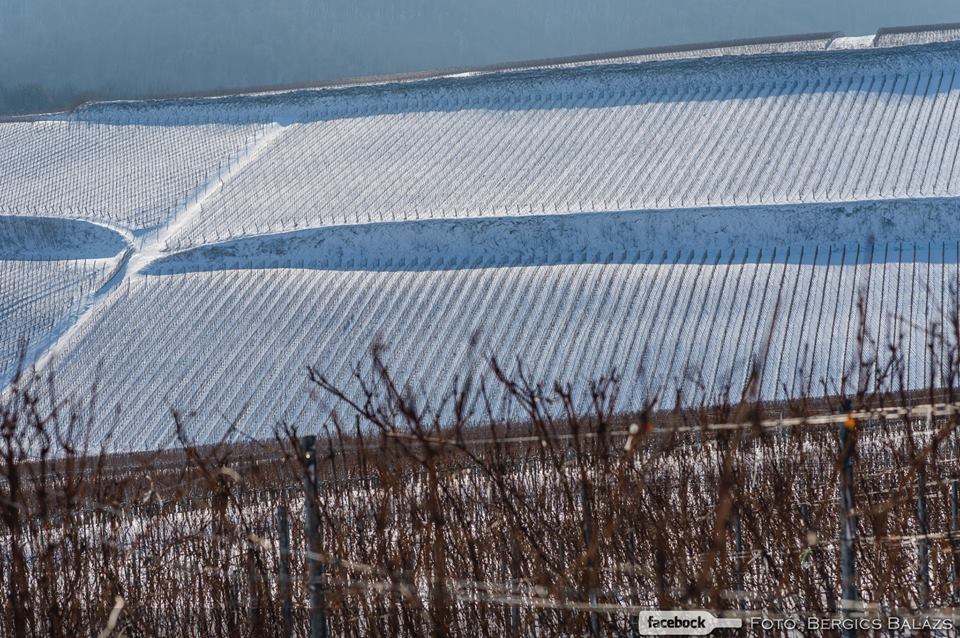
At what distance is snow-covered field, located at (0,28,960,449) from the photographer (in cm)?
1097

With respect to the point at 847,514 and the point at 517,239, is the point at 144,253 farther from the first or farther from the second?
the point at 847,514

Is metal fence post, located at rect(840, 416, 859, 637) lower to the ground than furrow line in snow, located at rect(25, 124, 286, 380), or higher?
lower

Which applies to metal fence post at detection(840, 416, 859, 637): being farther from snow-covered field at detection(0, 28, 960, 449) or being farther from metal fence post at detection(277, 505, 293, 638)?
snow-covered field at detection(0, 28, 960, 449)

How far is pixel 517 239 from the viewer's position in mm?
12930

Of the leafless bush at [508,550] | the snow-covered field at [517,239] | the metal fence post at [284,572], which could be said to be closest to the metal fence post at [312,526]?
the leafless bush at [508,550]

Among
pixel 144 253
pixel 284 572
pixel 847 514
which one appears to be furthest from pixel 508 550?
pixel 144 253

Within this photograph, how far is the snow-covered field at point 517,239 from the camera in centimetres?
1097

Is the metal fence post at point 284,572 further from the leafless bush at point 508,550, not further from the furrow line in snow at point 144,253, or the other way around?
the furrow line in snow at point 144,253

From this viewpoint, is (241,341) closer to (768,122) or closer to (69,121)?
(768,122)

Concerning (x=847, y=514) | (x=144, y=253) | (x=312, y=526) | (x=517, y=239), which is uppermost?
(x=144, y=253)

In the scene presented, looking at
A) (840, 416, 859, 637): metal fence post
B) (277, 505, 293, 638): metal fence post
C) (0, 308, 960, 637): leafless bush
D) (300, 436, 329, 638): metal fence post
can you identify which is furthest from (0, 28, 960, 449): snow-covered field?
(300, 436, 329, 638): metal fence post

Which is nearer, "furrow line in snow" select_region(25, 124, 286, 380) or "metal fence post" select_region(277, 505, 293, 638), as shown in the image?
"metal fence post" select_region(277, 505, 293, 638)

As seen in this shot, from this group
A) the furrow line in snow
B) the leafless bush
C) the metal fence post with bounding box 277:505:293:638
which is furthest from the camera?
the furrow line in snow

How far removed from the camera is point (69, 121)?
67.6 feet
